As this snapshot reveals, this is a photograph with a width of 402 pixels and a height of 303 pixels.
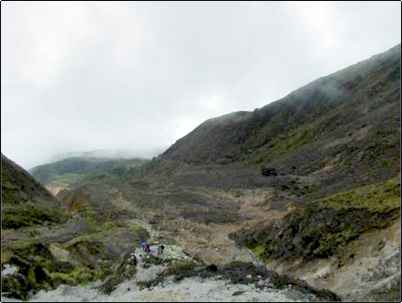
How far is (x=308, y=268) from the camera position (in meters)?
40.8

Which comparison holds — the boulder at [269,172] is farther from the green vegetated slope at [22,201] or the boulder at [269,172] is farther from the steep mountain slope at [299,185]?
the green vegetated slope at [22,201]

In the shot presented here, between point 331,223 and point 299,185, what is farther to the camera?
point 299,185

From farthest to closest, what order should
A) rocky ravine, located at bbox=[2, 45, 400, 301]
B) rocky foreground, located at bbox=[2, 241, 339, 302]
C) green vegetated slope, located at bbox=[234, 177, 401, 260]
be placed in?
green vegetated slope, located at bbox=[234, 177, 401, 260], rocky ravine, located at bbox=[2, 45, 400, 301], rocky foreground, located at bbox=[2, 241, 339, 302]

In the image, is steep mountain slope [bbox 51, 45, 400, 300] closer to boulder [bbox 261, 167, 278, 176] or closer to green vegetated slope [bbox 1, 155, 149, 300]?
boulder [bbox 261, 167, 278, 176]

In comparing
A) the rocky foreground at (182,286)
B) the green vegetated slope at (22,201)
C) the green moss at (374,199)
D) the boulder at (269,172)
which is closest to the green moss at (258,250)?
the green moss at (374,199)

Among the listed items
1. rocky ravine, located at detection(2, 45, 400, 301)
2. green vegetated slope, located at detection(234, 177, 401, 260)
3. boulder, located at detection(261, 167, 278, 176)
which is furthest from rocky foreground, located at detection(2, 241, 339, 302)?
boulder, located at detection(261, 167, 278, 176)

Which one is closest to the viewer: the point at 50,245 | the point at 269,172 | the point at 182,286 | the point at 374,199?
the point at 182,286

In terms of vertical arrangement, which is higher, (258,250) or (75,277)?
(75,277)

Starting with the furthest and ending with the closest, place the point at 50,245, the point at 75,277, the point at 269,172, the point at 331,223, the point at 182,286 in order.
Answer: the point at 269,172 → the point at 331,223 → the point at 50,245 → the point at 75,277 → the point at 182,286

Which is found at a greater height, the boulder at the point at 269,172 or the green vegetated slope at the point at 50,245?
the boulder at the point at 269,172

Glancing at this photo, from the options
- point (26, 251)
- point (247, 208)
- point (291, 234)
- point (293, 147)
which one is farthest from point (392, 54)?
point (26, 251)

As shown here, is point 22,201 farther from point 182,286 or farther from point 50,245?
point 182,286

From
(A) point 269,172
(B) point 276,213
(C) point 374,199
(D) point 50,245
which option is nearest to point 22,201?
(B) point 276,213

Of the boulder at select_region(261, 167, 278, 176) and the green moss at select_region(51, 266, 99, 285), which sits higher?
the boulder at select_region(261, 167, 278, 176)
